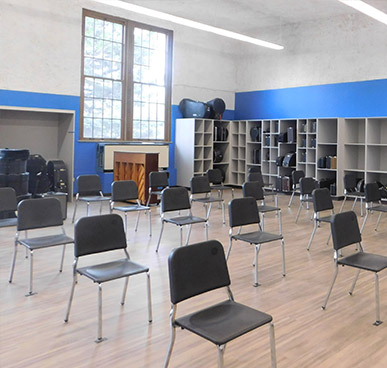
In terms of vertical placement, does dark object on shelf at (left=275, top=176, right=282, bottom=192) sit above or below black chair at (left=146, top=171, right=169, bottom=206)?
below

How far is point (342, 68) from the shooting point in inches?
429

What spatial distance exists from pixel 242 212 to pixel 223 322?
87.6 inches

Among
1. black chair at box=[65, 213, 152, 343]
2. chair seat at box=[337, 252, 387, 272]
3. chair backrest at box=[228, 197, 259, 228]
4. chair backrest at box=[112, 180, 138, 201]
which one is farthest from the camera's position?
chair backrest at box=[112, 180, 138, 201]

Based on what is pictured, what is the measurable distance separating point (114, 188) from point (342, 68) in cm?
738

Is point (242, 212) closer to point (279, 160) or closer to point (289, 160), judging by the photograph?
point (289, 160)

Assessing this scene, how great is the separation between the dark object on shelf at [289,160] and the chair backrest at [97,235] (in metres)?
8.25

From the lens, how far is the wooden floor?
9.25ft

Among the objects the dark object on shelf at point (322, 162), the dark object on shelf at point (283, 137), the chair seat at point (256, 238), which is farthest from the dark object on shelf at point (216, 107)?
the chair seat at point (256, 238)

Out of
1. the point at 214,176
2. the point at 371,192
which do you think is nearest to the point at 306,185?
the point at 371,192

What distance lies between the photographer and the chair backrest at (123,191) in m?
6.12

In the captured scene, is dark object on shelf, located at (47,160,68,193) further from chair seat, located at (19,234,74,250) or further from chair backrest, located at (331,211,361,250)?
chair backrest, located at (331,211,361,250)

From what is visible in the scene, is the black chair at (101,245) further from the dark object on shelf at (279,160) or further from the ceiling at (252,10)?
the dark object on shelf at (279,160)

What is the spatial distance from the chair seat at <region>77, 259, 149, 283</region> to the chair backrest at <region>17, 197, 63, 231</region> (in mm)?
1133

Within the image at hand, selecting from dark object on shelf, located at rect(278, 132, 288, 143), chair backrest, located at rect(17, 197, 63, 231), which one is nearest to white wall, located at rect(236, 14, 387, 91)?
dark object on shelf, located at rect(278, 132, 288, 143)
